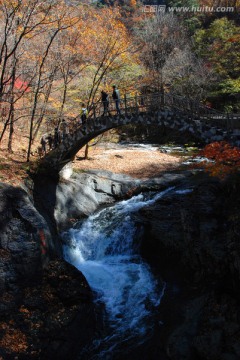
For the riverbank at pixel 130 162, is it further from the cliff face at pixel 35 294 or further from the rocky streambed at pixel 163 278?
the cliff face at pixel 35 294

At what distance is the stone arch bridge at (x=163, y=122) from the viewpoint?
13492 millimetres

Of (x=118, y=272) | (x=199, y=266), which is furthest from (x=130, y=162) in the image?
(x=199, y=266)

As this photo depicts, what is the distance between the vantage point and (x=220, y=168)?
13.1m

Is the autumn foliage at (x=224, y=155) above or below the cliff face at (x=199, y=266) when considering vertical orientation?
above

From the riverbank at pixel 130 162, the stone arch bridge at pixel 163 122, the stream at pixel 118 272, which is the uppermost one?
the stone arch bridge at pixel 163 122

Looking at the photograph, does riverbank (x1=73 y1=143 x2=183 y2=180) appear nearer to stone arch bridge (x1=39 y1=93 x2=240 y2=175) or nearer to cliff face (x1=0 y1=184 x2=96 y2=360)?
stone arch bridge (x1=39 y1=93 x2=240 y2=175)

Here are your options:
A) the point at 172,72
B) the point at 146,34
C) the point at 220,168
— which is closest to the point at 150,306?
the point at 220,168

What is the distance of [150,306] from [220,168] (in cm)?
598

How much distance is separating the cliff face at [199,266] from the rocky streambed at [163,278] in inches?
1.1

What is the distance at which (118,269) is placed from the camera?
13750mm

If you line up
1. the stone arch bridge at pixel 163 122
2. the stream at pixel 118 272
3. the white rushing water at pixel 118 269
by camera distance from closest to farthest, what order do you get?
1. the stream at pixel 118 272
2. the white rushing water at pixel 118 269
3. the stone arch bridge at pixel 163 122

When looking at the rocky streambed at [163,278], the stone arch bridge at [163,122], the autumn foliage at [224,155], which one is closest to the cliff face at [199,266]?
the rocky streambed at [163,278]

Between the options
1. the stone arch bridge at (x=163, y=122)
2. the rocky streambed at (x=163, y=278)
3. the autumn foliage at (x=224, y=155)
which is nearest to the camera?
the rocky streambed at (x=163, y=278)

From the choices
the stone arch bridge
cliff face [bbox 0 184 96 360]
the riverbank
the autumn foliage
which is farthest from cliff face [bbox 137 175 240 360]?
the riverbank
